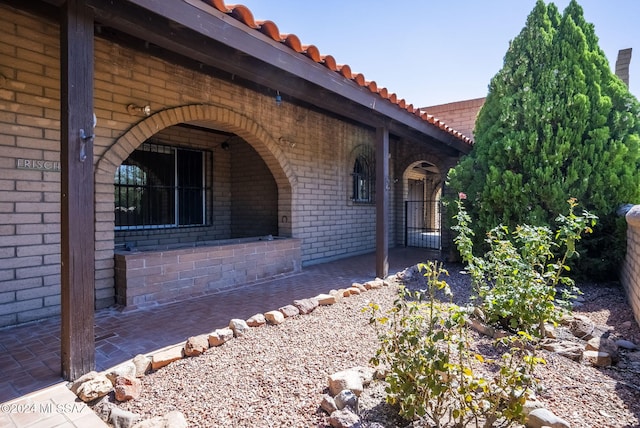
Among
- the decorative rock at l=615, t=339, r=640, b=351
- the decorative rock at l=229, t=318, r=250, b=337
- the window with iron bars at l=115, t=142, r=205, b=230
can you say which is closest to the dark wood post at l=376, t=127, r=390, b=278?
the decorative rock at l=229, t=318, r=250, b=337

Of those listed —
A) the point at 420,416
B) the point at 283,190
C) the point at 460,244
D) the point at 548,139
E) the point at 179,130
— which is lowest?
the point at 420,416

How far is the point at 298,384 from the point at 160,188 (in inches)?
209

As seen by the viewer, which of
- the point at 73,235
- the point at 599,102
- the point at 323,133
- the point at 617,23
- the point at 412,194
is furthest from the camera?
the point at 412,194

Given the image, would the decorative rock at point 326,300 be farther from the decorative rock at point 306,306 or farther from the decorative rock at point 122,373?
the decorative rock at point 122,373

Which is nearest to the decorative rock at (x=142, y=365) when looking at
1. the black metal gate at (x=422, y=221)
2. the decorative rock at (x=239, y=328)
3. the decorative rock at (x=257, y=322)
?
the decorative rock at (x=239, y=328)

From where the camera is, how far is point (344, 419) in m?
1.80

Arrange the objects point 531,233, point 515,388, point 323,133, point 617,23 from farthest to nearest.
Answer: point 323,133
point 617,23
point 531,233
point 515,388

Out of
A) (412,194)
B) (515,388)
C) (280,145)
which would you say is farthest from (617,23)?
(412,194)

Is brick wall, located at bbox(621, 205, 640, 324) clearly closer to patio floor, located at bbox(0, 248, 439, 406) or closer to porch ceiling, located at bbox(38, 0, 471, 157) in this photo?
porch ceiling, located at bbox(38, 0, 471, 157)

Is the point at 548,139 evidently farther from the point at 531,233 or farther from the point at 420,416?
the point at 420,416

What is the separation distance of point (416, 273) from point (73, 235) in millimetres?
5093

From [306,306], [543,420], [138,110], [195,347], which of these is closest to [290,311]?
[306,306]

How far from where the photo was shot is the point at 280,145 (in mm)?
6230

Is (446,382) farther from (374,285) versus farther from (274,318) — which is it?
(374,285)
